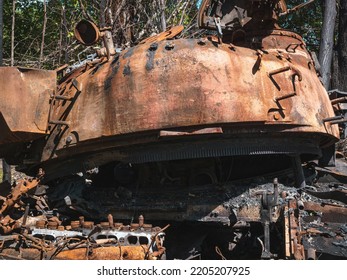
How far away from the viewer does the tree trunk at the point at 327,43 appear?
14984mm

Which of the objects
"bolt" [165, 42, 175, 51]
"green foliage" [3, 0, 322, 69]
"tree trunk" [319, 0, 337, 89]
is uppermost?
"green foliage" [3, 0, 322, 69]

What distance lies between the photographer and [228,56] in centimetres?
680

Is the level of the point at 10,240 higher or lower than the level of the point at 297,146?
lower

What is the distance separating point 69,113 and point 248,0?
316 centimetres

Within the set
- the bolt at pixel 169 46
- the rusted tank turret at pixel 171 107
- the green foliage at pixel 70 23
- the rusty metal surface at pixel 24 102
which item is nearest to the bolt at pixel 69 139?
the rusted tank turret at pixel 171 107

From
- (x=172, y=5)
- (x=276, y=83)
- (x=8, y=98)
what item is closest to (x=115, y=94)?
(x=8, y=98)

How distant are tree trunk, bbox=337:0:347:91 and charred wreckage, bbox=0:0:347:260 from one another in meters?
9.38

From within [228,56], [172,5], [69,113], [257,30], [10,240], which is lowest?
[10,240]

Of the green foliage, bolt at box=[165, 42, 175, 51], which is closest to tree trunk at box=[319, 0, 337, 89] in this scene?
the green foliage

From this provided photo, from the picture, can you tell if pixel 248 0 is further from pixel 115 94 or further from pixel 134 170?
pixel 134 170

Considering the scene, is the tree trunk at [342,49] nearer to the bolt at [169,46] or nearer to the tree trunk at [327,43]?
the tree trunk at [327,43]

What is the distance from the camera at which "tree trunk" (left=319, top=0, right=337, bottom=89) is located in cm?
1498

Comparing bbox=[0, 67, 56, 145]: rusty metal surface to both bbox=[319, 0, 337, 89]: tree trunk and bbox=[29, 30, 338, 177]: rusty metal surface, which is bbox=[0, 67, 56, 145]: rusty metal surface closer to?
bbox=[29, 30, 338, 177]: rusty metal surface

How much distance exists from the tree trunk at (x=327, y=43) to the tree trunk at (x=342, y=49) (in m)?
1.26
